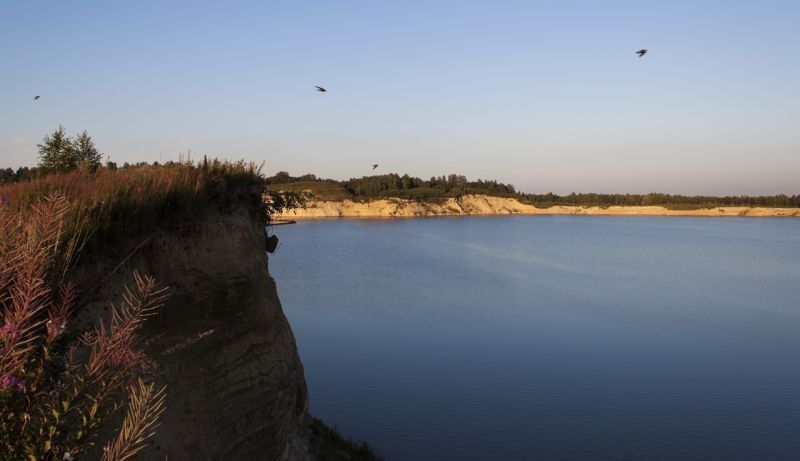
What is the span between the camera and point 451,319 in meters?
24.5

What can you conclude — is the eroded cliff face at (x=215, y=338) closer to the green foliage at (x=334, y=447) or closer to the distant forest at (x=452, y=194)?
the green foliage at (x=334, y=447)

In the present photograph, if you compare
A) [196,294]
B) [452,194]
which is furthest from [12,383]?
[452,194]

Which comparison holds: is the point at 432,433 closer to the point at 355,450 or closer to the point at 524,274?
the point at 355,450

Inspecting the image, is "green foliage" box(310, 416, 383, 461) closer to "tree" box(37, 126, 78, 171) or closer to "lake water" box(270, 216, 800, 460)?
"lake water" box(270, 216, 800, 460)

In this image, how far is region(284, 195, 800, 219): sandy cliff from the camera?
453ft

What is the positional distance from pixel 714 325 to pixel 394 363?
15.1 m

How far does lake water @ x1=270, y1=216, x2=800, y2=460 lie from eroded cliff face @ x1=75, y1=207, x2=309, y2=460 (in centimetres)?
486

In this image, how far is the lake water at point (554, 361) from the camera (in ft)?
42.3

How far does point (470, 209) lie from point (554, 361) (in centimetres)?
13637

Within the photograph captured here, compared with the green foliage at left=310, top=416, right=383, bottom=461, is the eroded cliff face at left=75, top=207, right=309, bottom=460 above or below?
above

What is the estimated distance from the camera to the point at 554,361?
1817cm

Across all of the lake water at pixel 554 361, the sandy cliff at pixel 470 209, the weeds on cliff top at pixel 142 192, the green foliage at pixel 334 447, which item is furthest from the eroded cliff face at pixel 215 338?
the sandy cliff at pixel 470 209

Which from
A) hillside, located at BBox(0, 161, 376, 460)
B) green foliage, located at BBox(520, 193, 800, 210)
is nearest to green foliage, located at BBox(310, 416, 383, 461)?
hillside, located at BBox(0, 161, 376, 460)

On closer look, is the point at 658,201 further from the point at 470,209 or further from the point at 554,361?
the point at 554,361
